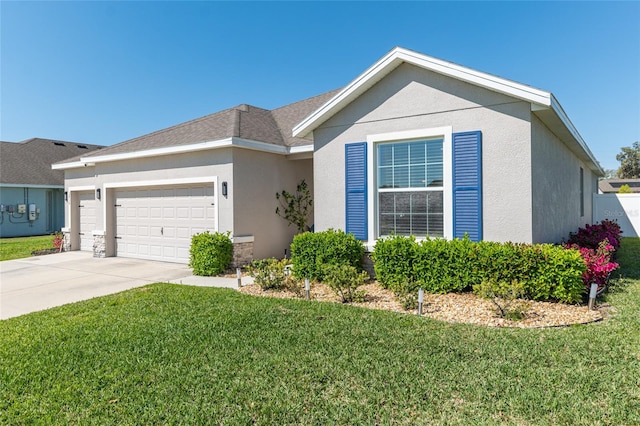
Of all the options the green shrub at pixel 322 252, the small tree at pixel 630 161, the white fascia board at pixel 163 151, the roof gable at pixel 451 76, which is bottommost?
the green shrub at pixel 322 252

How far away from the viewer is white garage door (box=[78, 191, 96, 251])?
15.1 m

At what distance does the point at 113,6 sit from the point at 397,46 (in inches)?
416

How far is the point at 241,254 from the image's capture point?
1041 cm

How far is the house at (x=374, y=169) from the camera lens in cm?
723

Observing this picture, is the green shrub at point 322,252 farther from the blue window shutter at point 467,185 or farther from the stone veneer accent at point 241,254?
the stone veneer accent at point 241,254

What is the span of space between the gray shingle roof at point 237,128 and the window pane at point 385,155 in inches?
144

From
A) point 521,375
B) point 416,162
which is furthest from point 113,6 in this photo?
Result: point 521,375

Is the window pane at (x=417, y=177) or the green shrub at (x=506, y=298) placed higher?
the window pane at (x=417, y=177)

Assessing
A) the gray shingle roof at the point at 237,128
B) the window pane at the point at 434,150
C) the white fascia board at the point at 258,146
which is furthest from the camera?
the gray shingle roof at the point at 237,128

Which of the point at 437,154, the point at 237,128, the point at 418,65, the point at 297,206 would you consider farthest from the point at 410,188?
the point at 237,128

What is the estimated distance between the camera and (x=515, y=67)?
16641 millimetres

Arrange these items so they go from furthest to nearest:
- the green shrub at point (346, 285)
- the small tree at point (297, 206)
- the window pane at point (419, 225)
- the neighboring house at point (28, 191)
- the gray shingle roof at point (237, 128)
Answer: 1. the neighboring house at point (28, 191)
2. the small tree at point (297, 206)
3. the gray shingle roof at point (237, 128)
4. the window pane at point (419, 225)
5. the green shrub at point (346, 285)

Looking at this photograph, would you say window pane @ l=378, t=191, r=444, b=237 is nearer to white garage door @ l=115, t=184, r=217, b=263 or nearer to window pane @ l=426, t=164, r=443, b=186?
window pane @ l=426, t=164, r=443, b=186

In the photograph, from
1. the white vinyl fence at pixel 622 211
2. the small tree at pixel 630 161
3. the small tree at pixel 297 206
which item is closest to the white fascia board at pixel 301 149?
the small tree at pixel 297 206
